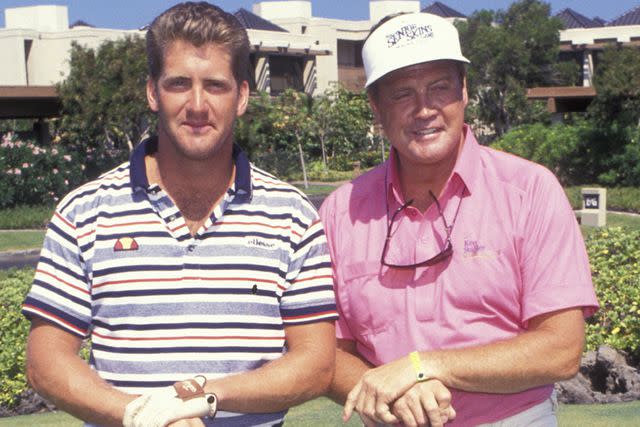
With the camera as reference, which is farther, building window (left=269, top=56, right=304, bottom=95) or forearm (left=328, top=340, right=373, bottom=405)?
building window (left=269, top=56, right=304, bottom=95)

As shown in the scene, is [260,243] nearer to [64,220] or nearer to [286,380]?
[286,380]

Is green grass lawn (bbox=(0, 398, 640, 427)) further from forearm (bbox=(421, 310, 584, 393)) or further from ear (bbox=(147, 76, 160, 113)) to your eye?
ear (bbox=(147, 76, 160, 113))

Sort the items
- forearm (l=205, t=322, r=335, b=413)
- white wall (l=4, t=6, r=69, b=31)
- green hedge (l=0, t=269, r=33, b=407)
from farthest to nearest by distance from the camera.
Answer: white wall (l=4, t=6, r=69, b=31), green hedge (l=0, t=269, r=33, b=407), forearm (l=205, t=322, r=335, b=413)

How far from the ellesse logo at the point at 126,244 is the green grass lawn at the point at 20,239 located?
70.1 feet

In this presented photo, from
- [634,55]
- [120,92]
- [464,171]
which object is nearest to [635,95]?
[634,55]

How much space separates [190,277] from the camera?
10.1ft

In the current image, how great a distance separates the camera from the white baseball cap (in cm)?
329

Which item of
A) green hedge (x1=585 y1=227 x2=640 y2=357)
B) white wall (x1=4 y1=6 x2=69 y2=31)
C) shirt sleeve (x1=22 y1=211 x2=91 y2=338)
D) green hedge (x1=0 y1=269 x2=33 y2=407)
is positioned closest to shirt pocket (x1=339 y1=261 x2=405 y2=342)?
shirt sleeve (x1=22 y1=211 x2=91 y2=338)

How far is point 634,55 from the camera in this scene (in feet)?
105

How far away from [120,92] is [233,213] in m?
32.0

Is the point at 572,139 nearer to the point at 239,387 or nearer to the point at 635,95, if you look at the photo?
the point at 635,95

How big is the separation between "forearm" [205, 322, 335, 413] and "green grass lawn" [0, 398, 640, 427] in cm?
341

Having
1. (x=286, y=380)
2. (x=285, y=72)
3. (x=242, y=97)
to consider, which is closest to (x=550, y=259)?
(x=286, y=380)

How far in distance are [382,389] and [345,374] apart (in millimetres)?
270
